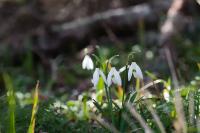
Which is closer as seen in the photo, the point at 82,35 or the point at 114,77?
the point at 114,77

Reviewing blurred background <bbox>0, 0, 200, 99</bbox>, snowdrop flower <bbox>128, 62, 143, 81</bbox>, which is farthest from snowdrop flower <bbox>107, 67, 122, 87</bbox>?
blurred background <bbox>0, 0, 200, 99</bbox>

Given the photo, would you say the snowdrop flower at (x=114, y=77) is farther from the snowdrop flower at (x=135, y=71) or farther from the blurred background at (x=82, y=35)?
the blurred background at (x=82, y=35)

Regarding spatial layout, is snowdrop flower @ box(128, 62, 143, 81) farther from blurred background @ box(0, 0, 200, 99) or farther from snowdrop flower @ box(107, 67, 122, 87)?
blurred background @ box(0, 0, 200, 99)

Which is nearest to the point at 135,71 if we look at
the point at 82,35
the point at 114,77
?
the point at 114,77

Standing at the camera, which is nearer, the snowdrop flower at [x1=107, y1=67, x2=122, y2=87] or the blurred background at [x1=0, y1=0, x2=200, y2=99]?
the snowdrop flower at [x1=107, y1=67, x2=122, y2=87]

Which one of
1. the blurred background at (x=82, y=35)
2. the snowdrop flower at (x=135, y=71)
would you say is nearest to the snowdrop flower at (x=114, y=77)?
the snowdrop flower at (x=135, y=71)

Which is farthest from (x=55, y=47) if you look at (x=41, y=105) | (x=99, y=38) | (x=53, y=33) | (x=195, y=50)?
(x=41, y=105)

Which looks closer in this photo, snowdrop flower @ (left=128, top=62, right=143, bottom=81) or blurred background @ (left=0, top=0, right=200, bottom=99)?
snowdrop flower @ (left=128, top=62, right=143, bottom=81)

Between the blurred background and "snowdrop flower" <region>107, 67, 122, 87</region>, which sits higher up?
the blurred background

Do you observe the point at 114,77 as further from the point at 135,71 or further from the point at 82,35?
the point at 82,35
